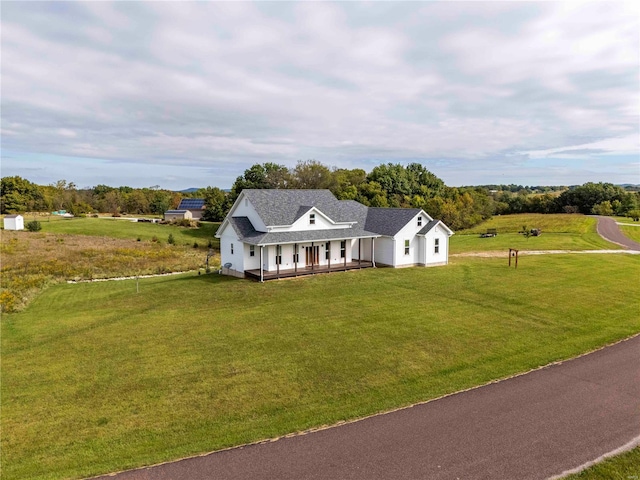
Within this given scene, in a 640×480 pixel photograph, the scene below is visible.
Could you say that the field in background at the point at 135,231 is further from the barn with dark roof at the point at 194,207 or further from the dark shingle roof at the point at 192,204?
the dark shingle roof at the point at 192,204

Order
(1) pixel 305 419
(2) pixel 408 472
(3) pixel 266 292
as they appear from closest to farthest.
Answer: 1. (2) pixel 408 472
2. (1) pixel 305 419
3. (3) pixel 266 292

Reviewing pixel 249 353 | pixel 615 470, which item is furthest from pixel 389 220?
pixel 615 470

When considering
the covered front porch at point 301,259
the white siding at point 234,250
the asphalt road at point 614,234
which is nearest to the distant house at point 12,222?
the white siding at point 234,250

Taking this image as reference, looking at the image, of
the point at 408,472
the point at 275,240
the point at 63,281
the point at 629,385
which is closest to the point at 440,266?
the point at 275,240

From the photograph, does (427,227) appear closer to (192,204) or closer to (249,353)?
(249,353)

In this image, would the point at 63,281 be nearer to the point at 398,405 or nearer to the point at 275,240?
the point at 275,240
